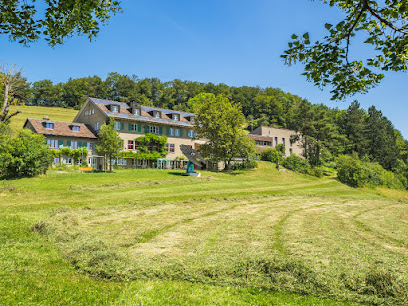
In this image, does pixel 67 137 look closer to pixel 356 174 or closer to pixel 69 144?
pixel 69 144

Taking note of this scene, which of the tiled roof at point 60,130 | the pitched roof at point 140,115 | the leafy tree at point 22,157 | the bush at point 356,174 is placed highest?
the pitched roof at point 140,115

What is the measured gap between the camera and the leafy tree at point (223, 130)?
43156mm

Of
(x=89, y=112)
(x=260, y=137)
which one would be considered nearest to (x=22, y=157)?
(x=89, y=112)

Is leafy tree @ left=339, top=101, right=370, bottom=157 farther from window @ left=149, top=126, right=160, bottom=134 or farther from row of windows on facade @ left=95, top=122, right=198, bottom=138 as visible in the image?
window @ left=149, top=126, right=160, bottom=134

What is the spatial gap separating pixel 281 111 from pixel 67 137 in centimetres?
8960

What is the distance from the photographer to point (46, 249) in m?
7.29

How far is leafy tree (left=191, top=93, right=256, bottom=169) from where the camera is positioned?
142 ft

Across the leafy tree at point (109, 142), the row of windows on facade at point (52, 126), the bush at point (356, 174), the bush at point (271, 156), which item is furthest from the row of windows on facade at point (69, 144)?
the bush at point (356, 174)

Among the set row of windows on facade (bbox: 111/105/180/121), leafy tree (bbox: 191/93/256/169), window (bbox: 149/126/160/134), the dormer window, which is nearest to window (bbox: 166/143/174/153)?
window (bbox: 149/126/160/134)

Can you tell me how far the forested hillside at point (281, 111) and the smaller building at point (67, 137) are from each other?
921cm

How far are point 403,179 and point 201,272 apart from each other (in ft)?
232

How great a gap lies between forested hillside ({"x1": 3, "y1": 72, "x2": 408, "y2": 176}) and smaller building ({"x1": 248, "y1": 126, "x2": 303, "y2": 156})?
92.7 inches

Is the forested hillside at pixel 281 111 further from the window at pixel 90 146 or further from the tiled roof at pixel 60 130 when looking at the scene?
the window at pixel 90 146

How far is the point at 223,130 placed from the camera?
4325cm
